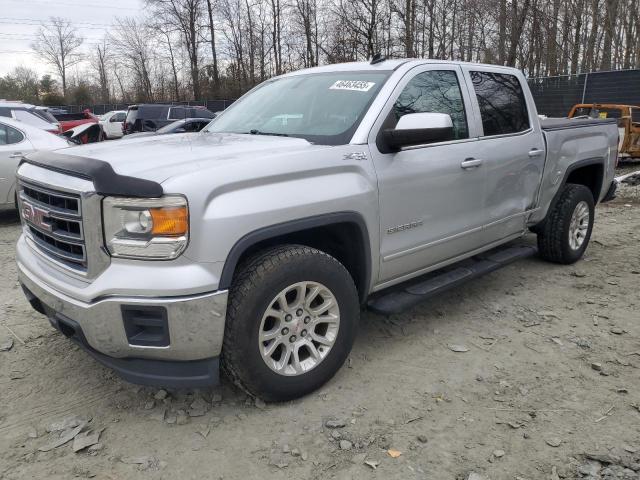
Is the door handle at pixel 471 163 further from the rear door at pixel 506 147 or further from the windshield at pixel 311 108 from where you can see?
the windshield at pixel 311 108

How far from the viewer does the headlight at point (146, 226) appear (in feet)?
7.76

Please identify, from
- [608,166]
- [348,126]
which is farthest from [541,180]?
[348,126]

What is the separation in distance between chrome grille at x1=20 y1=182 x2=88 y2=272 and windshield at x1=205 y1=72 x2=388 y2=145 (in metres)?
1.40

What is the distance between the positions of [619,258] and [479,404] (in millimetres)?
3601

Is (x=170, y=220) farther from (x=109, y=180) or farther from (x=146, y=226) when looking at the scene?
(x=109, y=180)

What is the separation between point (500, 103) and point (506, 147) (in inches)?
17.1

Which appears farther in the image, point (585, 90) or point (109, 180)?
point (585, 90)

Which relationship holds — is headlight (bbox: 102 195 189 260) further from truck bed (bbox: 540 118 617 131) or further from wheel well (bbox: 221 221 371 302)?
truck bed (bbox: 540 118 617 131)

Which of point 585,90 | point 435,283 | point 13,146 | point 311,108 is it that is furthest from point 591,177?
point 585,90

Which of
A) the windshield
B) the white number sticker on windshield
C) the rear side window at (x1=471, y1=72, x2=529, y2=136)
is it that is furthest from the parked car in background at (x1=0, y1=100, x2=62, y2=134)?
the rear side window at (x1=471, y1=72, x2=529, y2=136)

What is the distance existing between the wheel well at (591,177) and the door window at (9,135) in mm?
7444

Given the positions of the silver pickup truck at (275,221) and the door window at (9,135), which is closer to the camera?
the silver pickup truck at (275,221)

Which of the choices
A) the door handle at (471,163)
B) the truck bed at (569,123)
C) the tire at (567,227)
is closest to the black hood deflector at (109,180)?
the door handle at (471,163)

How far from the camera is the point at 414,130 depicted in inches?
122
